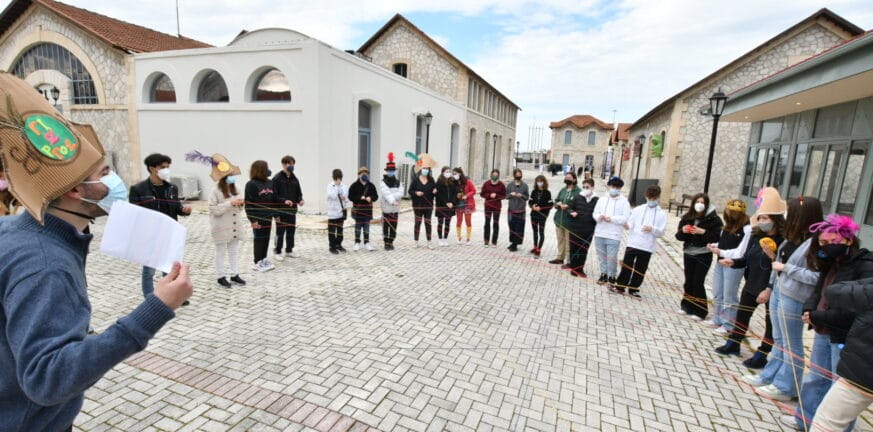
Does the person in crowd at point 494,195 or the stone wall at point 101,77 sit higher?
the stone wall at point 101,77

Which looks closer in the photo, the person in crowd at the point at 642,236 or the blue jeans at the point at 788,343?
the blue jeans at the point at 788,343

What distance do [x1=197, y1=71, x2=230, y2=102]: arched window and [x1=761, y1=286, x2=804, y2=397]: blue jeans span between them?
49.3ft

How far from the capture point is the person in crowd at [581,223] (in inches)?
289

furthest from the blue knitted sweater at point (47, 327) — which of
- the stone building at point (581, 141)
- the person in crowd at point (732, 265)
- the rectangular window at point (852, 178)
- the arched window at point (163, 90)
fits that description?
the stone building at point (581, 141)

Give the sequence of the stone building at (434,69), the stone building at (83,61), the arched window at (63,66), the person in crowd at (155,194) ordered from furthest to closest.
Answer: the stone building at (434,69) → the arched window at (63,66) → the stone building at (83,61) → the person in crowd at (155,194)

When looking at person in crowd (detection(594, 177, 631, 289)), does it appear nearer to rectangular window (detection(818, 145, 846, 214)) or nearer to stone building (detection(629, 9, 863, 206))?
rectangular window (detection(818, 145, 846, 214))

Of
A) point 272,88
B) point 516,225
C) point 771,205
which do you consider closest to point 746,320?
point 771,205

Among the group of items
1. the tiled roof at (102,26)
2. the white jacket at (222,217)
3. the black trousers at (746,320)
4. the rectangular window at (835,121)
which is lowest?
the black trousers at (746,320)

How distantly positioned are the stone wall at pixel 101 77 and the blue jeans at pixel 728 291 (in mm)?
17946

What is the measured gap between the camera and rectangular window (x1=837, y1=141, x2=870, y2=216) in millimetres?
8577

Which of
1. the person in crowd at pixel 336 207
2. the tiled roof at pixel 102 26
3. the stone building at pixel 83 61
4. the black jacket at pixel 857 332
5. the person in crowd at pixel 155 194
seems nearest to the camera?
the black jacket at pixel 857 332

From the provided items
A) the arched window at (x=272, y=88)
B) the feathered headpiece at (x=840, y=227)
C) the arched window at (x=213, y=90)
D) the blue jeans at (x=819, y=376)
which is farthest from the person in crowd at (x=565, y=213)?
the arched window at (x=213, y=90)

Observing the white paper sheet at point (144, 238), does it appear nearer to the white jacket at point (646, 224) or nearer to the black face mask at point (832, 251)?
the black face mask at point (832, 251)

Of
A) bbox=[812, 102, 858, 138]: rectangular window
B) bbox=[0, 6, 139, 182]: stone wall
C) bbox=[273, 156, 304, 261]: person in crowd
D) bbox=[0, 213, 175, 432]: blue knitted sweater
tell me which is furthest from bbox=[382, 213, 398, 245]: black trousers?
bbox=[0, 6, 139, 182]: stone wall
